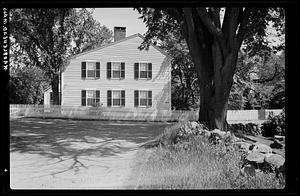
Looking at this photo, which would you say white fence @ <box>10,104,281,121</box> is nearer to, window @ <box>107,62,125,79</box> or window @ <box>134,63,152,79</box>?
window @ <box>107,62,125,79</box>

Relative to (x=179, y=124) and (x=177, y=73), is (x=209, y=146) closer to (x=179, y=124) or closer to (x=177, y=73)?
(x=179, y=124)

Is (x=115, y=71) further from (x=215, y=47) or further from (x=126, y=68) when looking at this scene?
(x=215, y=47)

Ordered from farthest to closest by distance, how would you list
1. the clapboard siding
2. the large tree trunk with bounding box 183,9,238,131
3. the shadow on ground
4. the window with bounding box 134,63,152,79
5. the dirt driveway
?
the window with bounding box 134,63,152,79 → the clapboard siding → the large tree trunk with bounding box 183,9,238,131 → the shadow on ground → the dirt driveway

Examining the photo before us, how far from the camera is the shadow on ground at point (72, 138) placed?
3221 millimetres

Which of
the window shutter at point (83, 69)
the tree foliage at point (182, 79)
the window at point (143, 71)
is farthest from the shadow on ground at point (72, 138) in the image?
the window shutter at point (83, 69)

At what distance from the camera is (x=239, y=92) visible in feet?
19.1

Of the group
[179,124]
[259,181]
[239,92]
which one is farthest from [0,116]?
[239,92]

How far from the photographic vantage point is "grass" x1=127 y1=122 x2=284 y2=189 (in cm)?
266

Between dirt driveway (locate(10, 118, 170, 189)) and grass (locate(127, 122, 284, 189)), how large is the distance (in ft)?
0.84

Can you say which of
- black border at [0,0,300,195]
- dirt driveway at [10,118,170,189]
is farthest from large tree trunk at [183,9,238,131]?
black border at [0,0,300,195]
